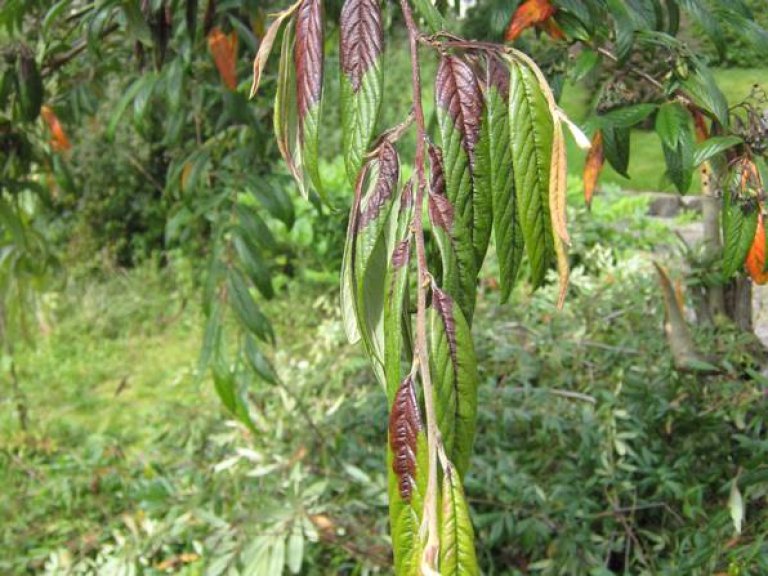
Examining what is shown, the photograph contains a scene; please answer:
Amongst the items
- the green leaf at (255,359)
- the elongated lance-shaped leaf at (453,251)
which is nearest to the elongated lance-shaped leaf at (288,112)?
the elongated lance-shaped leaf at (453,251)

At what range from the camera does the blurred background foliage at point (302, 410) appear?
1.59 metres

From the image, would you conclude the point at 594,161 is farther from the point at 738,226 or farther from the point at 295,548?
the point at 295,548

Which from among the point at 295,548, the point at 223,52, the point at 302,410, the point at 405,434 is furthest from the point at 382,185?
the point at 302,410

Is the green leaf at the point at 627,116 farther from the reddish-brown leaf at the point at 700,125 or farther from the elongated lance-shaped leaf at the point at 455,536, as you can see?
the elongated lance-shaped leaf at the point at 455,536

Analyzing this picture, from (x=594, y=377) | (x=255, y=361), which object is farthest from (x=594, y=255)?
(x=255, y=361)

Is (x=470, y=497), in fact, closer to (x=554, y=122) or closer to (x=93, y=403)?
(x=554, y=122)

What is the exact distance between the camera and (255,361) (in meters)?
1.82

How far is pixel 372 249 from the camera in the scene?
0.54 m

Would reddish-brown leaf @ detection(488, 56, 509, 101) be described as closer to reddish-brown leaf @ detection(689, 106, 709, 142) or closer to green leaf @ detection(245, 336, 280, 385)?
reddish-brown leaf @ detection(689, 106, 709, 142)

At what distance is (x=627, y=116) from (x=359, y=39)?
1.68 ft

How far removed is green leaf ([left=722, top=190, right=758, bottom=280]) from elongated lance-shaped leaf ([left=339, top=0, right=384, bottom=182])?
53 cm

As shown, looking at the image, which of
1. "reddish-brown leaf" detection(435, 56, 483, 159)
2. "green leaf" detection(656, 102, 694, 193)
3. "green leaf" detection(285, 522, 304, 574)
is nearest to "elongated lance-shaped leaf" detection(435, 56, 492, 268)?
"reddish-brown leaf" detection(435, 56, 483, 159)

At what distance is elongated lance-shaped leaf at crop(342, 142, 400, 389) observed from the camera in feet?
1.77

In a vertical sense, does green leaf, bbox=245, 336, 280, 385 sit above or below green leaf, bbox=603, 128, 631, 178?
below
